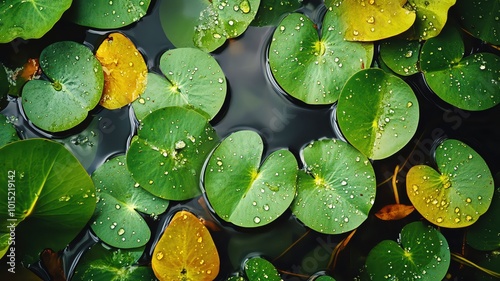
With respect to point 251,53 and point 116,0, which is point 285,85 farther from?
point 116,0

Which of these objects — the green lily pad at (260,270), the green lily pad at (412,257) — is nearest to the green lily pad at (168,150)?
the green lily pad at (260,270)

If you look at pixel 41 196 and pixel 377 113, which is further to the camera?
pixel 377 113

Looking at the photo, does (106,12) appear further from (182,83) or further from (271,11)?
(271,11)

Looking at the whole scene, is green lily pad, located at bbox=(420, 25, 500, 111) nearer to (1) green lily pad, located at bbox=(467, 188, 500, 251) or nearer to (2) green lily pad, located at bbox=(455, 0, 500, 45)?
(2) green lily pad, located at bbox=(455, 0, 500, 45)

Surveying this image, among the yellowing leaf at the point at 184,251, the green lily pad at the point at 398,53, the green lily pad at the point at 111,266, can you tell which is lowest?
the green lily pad at the point at 111,266


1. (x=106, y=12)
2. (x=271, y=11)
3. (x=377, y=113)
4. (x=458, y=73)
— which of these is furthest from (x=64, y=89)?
(x=458, y=73)

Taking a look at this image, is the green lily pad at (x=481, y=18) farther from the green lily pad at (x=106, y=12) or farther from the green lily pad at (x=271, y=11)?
the green lily pad at (x=106, y=12)
